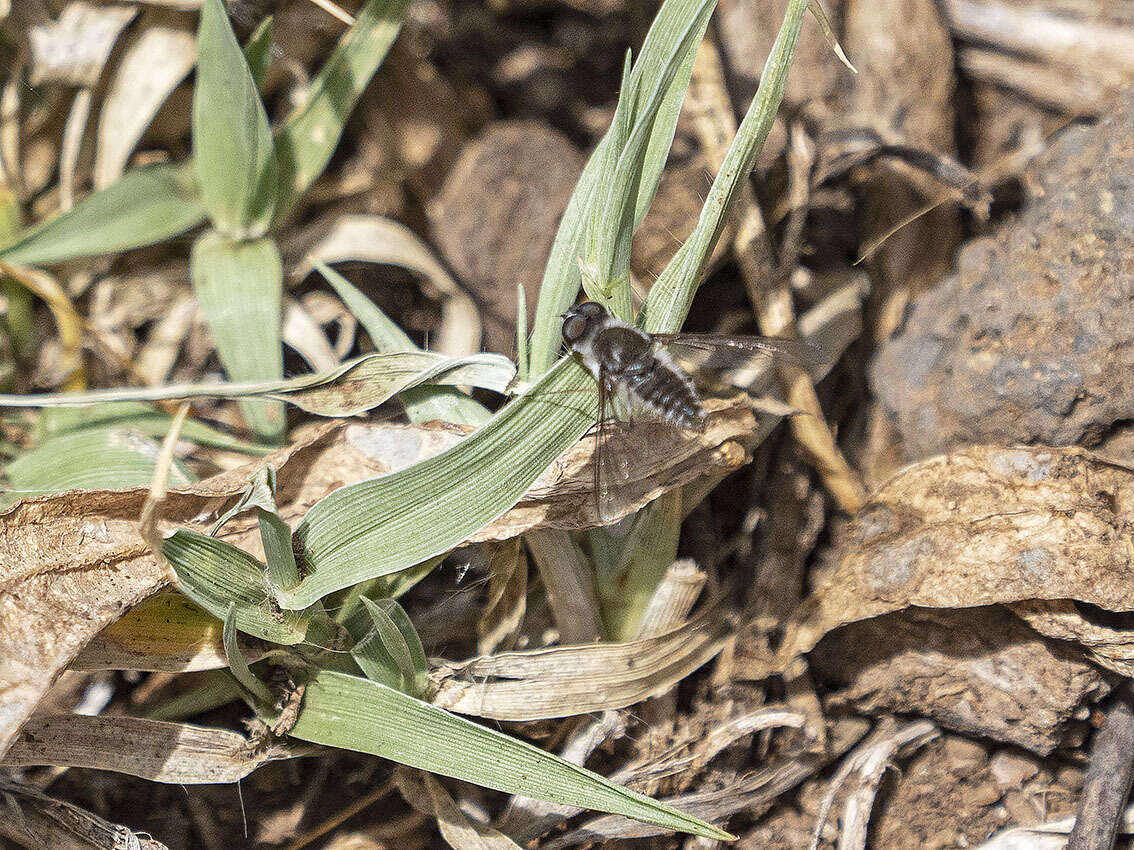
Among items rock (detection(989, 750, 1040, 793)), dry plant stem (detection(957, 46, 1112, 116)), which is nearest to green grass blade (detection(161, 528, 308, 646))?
rock (detection(989, 750, 1040, 793))

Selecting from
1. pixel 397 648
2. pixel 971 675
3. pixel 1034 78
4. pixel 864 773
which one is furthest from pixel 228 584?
pixel 1034 78

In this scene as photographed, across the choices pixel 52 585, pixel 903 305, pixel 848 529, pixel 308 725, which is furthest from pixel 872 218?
pixel 52 585

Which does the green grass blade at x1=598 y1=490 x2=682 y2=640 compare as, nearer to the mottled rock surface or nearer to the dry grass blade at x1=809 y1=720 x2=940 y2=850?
the dry grass blade at x1=809 y1=720 x2=940 y2=850

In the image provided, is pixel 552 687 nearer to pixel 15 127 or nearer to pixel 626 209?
pixel 626 209

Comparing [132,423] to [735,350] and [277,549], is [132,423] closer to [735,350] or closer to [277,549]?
[277,549]

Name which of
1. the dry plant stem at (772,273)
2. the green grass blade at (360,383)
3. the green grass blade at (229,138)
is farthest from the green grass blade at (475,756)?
the green grass blade at (229,138)

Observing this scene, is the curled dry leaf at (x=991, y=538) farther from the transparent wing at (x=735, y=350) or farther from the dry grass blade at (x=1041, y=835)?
the dry grass blade at (x=1041, y=835)
